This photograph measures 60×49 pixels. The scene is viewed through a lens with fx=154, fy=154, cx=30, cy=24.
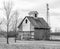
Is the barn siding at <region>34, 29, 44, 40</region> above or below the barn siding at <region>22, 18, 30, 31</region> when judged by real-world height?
below

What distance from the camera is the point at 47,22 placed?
46.1 metres

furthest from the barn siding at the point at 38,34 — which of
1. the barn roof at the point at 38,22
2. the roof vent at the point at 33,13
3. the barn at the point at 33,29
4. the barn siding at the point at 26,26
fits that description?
the roof vent at the point at 33,13

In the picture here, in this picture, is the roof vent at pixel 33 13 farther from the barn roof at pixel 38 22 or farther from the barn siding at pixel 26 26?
the barn siding at pixel 26 26

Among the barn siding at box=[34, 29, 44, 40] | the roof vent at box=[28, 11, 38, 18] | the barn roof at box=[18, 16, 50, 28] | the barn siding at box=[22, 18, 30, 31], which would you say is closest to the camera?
Result: the barn siding at box=[34, 29, 44, 40]

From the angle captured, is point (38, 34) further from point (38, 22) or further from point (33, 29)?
point (38, 22)

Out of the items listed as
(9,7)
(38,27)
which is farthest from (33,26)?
(9,7)

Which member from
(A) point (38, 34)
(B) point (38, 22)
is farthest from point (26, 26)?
(A) point (38, 34)

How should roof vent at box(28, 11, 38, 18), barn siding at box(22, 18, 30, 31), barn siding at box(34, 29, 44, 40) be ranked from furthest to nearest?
roof vent at box(28, 11, 38, 18) → barn siding at box(22, 18, 30, 31) → barn siding at box(34, 29, 44, 40)

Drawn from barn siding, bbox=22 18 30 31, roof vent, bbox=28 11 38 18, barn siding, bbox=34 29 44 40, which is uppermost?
roof vent, bbox=28 11 38 18

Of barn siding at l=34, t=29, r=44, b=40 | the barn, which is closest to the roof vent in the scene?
the barn

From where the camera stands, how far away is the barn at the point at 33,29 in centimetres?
4441

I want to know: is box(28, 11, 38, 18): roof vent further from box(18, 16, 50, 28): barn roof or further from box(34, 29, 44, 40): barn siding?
box(34, 29, 44, 40): barn siding

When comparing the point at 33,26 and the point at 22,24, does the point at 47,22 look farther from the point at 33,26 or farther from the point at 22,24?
the point at 22,24

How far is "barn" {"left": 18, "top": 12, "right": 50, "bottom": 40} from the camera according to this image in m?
44.4
